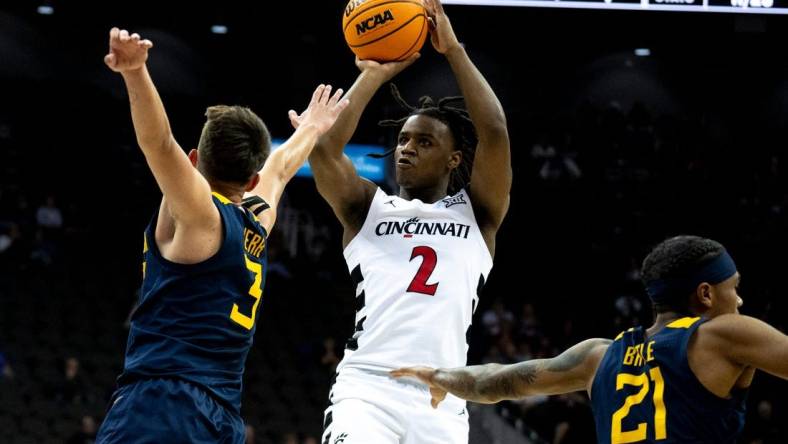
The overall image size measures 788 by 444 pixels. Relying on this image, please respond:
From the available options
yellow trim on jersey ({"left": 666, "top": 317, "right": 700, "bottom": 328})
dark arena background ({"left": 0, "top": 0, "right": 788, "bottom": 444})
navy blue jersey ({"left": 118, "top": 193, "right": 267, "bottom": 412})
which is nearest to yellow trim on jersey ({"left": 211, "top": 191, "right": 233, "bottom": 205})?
navy blue jersey ({"left": 118, "top": 193, "right": 267, "bottom": 412})

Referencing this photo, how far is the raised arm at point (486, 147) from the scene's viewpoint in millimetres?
5125

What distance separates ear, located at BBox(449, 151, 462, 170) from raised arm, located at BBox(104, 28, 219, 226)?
222cm

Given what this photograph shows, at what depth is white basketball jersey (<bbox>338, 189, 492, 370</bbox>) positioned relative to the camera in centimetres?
484

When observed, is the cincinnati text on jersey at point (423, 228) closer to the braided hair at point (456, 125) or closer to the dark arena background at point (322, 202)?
the braided hair at point (456, 125)

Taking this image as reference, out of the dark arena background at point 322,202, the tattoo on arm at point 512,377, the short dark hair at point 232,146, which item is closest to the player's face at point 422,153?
the tattoo on arm at point 512,377

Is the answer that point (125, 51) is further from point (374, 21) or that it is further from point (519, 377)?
point (374, 21)

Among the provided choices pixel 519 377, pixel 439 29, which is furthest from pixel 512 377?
pixel 439 29

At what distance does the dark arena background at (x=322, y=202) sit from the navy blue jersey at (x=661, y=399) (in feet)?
21.2

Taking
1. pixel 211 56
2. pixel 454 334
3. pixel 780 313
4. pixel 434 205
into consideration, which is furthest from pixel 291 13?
pixel 211 56

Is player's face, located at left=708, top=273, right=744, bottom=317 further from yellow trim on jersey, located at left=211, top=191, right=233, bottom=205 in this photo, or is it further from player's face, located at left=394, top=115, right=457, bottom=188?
player's face, located at left=394, top=115, right=457, bottom=188

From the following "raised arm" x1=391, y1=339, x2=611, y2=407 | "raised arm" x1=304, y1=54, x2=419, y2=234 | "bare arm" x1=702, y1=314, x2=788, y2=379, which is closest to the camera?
"bare arm" x1=702, y1=314, x2=788, y2=379

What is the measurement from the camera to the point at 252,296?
370 centimetres

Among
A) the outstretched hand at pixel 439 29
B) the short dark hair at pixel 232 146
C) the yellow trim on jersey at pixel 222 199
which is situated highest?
the outstretched hand at pixel 439 29

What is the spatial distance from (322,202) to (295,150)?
50.5 ft
